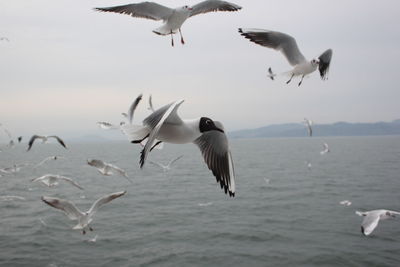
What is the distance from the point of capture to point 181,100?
4.70 m

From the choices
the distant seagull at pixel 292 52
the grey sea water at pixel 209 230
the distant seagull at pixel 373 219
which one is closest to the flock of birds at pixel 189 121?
the distant seagull at pixel 292 52

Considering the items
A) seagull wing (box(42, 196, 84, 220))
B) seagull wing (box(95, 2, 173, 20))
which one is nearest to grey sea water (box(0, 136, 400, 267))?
seagull wing (box(42, 196, 84, 220))

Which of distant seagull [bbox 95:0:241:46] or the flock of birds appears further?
distant seagull [bbox 95:0:241:46]

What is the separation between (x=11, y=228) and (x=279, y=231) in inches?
566

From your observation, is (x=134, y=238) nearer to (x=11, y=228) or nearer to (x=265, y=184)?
(x=11, y=228)

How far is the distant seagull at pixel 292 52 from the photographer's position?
27.0 feet

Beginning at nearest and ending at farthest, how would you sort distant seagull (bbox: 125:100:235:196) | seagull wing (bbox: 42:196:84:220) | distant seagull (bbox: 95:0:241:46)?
distant seagull (bbox: 125:100:235:196), distant seagull (bbox: 95:0:241:46), seagull wing (bbox: 42:196:84:220)

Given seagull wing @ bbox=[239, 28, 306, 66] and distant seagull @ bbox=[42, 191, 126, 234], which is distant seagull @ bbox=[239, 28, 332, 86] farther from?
distant seagull @ bbox=[42, 191, 126, 234]

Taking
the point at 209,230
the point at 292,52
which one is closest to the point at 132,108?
the point at 292,52

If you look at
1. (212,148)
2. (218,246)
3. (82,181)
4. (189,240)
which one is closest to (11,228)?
(189,240)

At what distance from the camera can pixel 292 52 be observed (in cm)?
891

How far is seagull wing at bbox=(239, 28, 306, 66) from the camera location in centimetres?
781

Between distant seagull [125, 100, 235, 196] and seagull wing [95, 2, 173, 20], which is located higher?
seagull wing [95, 2, 173, 20]

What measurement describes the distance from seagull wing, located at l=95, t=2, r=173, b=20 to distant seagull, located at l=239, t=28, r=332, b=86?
1627 millimetres
